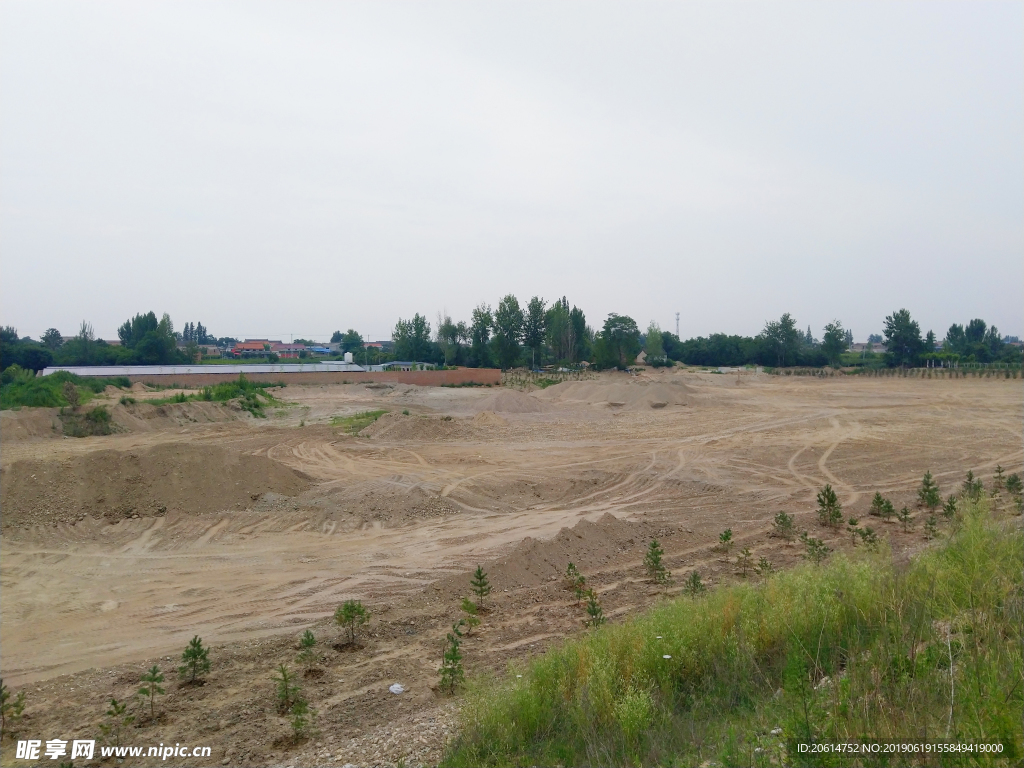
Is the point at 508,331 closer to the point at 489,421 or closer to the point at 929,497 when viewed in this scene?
the point at 489,421

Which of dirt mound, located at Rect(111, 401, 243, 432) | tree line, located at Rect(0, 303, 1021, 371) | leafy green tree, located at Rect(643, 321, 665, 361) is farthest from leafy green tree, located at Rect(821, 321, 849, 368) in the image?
dirt mound, located at Rect(111, 401, 243, 432)

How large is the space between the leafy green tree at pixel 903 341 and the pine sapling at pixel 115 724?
247 ft

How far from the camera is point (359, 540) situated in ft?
38.5

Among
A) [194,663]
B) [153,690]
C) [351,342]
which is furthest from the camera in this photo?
[351,342]

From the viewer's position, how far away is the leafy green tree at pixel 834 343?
76562 millimetres

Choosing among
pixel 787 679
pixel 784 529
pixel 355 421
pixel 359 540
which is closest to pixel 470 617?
pixel 787 679

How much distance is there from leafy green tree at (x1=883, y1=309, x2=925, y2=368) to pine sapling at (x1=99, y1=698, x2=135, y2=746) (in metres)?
75.4

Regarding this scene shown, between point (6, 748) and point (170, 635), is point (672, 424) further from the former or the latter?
point (6, 748)

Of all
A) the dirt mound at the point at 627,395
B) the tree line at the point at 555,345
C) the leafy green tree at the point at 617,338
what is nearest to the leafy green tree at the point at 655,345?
the tree line at the point at 555,345

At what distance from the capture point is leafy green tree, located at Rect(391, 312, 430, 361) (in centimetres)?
8356

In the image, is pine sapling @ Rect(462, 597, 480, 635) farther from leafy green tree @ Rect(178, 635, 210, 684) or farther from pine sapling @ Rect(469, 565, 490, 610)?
leafy green tree @ Rect(178, 635, 210, 684)

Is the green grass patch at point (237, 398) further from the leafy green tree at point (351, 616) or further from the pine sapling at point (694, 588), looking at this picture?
the pine sapling at point (694, 588)

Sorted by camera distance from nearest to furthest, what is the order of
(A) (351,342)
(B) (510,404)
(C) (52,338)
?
(B) (510,404) < (C) (52,338) < (A) (351,342)

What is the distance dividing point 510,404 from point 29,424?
21267 mm
